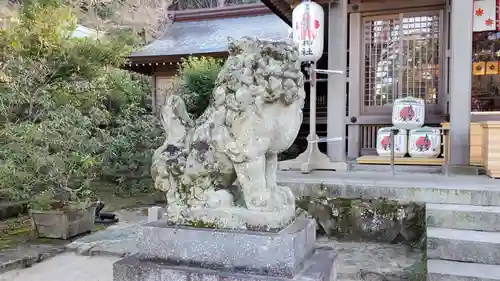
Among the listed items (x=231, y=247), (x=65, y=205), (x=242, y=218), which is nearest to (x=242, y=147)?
(x=242, y=218)

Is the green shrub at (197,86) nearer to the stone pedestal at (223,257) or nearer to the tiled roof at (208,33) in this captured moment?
the tiled roof at (208,33)

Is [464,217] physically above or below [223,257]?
below

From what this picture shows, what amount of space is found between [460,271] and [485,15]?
511cm

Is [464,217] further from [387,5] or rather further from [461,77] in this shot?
[387,5]

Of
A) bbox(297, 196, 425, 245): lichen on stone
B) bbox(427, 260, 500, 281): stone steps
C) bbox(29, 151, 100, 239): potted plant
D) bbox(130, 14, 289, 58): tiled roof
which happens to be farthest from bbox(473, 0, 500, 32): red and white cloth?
bbox(29, 151, 100, 239): potted plant

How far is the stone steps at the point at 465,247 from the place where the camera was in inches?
140

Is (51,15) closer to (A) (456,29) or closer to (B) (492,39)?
(A) (456,29)

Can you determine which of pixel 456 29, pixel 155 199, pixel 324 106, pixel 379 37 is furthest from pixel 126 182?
pixel 456 29

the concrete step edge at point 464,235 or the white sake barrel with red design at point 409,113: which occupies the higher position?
the white sake barrel with red design at point 409,113

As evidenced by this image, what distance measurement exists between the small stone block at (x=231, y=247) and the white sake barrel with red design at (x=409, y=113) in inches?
202

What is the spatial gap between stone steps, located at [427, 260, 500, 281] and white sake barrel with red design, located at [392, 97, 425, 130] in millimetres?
3670

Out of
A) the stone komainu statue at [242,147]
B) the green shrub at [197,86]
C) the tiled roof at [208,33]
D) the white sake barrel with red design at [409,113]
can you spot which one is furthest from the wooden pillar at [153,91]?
the stone komainu statue at [242,147]

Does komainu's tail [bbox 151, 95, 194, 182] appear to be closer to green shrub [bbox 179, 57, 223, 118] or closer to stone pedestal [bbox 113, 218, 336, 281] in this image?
stone pedestal [bbox 113, 218, 336, 281]

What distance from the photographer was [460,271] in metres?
3.38
